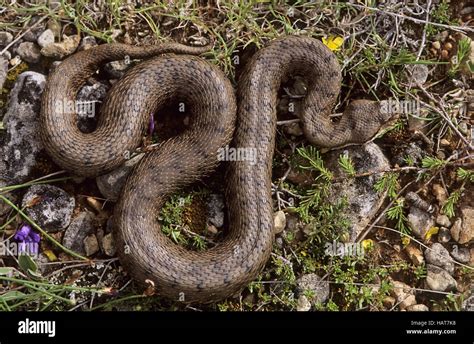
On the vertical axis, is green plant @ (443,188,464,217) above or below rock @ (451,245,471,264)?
above

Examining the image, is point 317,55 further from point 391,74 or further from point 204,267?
point 204,267

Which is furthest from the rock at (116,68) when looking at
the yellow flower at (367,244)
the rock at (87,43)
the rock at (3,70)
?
the yellow flower at (367,244)

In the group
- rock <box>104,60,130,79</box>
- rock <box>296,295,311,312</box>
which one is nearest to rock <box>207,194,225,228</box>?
rock <box>296,295,311,312</box>

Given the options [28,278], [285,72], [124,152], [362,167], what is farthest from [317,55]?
[28,278]

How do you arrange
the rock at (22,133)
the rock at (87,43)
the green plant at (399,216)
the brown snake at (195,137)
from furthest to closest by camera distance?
the rock at (87,43)
the green plant at (399,216)
the rock at (22,133)
the brown snake at (195,137)

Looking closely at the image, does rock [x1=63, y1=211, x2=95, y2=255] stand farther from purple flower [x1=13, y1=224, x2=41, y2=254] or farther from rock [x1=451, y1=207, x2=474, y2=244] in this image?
rock [x1=451, y1=207, x2=474, y2=244]

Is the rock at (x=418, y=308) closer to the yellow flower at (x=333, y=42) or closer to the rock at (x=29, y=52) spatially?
the yellow flower at (x=333, y=42)

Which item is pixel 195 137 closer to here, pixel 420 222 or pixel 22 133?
pixel 22 133
